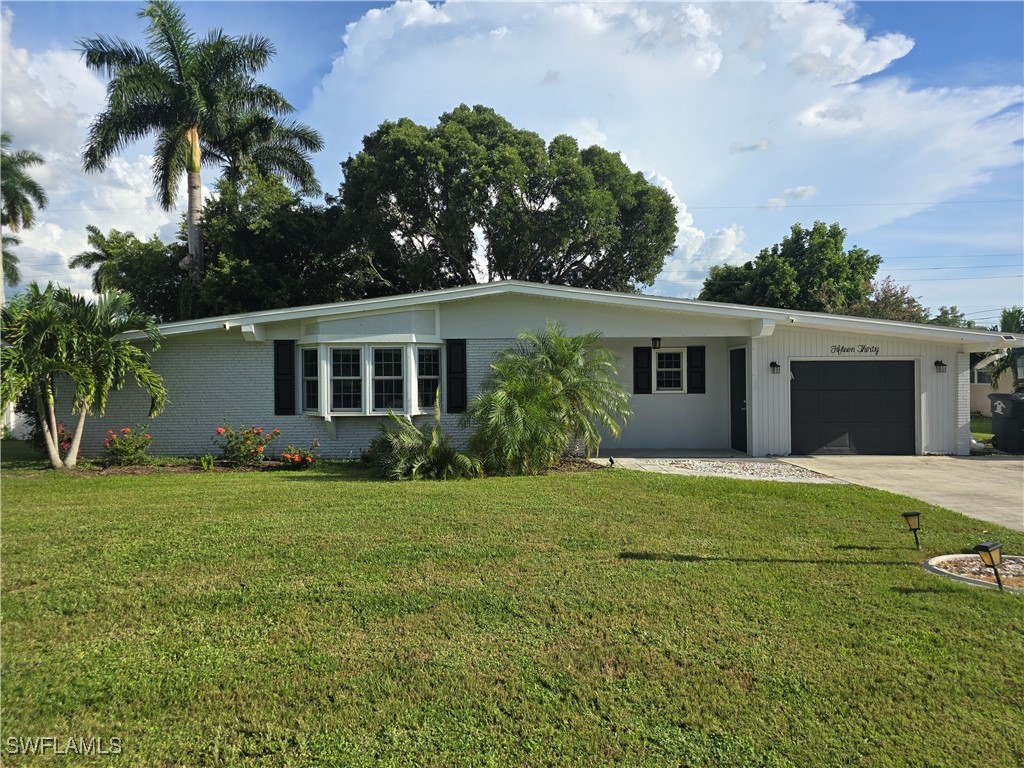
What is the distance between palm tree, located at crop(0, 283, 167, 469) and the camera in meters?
10.1

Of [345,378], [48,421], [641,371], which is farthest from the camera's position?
[641,371]

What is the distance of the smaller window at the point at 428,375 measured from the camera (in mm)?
12488

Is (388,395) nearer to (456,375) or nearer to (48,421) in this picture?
(456,375)

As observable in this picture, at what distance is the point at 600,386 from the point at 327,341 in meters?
5.41

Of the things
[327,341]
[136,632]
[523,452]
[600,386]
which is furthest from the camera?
[327,341]

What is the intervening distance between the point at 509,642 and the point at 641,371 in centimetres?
1107

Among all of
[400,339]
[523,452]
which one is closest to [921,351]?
[523,452]

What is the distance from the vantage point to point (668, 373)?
14.3 m

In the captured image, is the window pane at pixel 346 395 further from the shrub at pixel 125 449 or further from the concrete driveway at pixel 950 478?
the concrete driveway at pixel 950 478

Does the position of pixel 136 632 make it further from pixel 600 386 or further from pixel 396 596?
pixel 600 386

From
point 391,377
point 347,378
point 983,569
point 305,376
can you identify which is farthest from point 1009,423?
point 305,376

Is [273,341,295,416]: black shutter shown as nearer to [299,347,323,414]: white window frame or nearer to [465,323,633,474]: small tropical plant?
[299,347,323,414]: white window frame

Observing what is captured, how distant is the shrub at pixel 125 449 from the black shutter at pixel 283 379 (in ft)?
8.17

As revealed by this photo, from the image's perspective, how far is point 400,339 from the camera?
12.2 m
